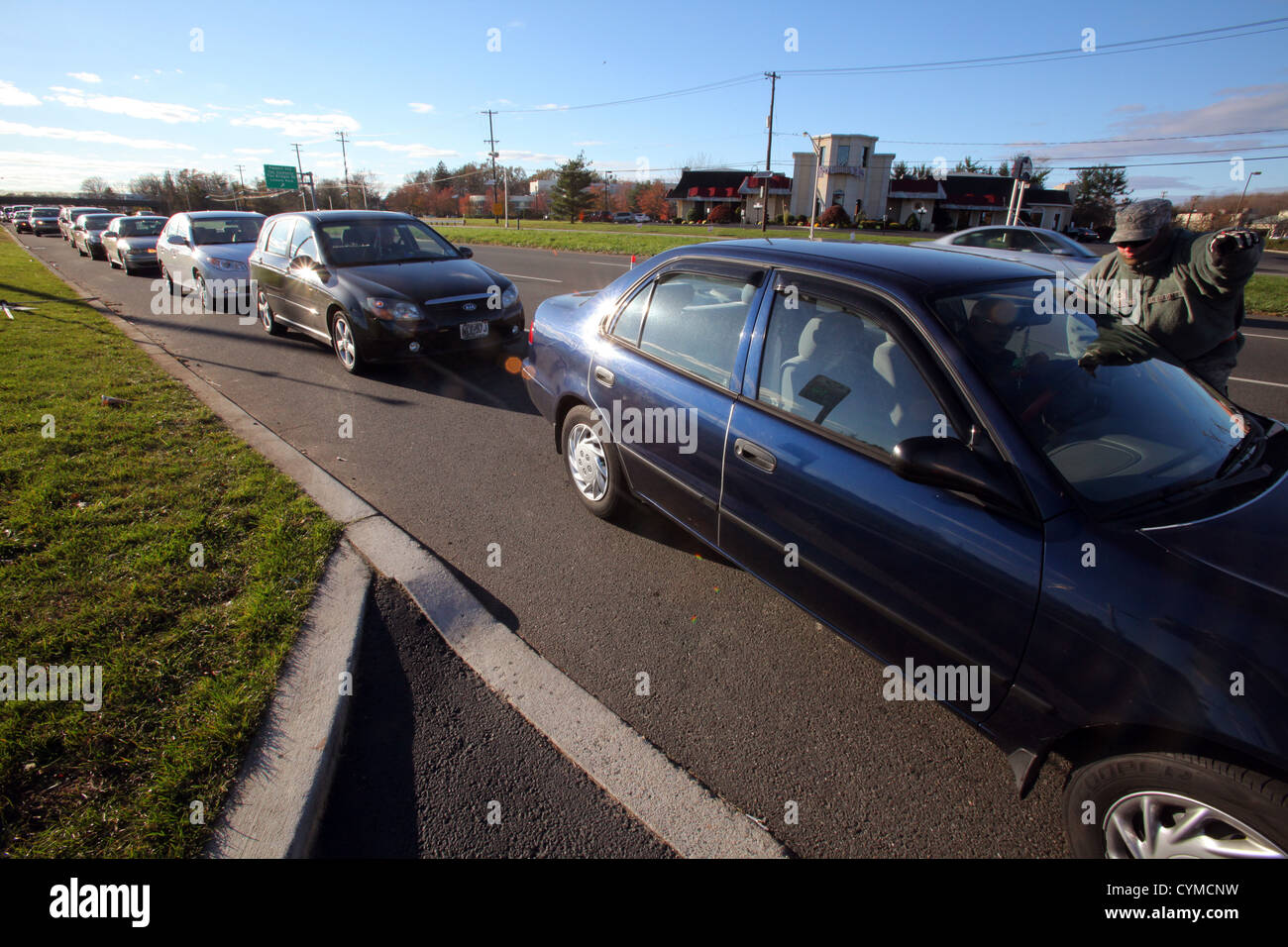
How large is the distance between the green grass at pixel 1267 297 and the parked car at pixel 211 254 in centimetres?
1673

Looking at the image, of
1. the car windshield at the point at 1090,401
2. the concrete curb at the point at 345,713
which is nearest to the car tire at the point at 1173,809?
the car windshield at the point at 1090,401

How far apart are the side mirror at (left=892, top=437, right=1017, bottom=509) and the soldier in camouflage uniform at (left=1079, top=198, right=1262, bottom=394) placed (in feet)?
6.91

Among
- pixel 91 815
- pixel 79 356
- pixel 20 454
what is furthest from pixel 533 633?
pixel 79 356

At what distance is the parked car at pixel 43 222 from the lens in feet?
133

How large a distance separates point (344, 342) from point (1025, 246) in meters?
11.3

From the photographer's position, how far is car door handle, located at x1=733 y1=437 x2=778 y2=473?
2588 mm

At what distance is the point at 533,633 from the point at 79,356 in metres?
7.88

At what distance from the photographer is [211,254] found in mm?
10836

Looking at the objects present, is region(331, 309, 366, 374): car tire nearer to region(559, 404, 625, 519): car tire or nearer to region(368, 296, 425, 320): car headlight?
region(368, 296, 425, 320): car headlight

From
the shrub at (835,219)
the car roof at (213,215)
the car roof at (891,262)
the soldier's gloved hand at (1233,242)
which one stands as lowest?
the car roof at (891,262)

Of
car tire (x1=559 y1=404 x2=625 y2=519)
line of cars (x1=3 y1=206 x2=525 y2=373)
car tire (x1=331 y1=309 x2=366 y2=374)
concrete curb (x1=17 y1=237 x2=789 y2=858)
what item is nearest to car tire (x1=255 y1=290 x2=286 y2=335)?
line of cars (x1=3 y1=206 x2=525 y2=373)

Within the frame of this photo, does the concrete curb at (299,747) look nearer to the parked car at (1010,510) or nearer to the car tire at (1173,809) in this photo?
the parked car at (1010,510)

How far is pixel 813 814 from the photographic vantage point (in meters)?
2.17
